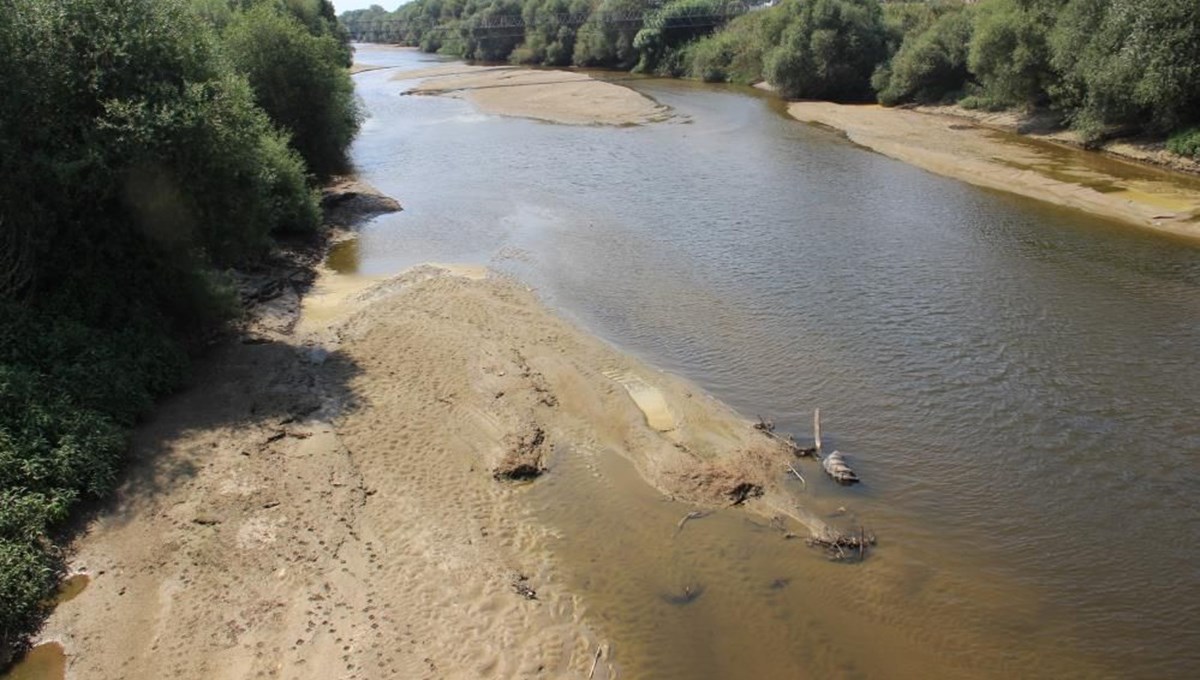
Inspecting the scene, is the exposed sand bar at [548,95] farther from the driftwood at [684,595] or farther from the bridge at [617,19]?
the driftwood at [684,595]

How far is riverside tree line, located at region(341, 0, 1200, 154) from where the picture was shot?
35.4 metres

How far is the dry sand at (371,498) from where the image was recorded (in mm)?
10305

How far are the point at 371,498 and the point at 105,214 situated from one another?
8.22m

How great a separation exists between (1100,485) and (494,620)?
10.4 metres

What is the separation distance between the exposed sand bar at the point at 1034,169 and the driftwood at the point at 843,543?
2146 centimetres

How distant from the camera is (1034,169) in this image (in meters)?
35.7

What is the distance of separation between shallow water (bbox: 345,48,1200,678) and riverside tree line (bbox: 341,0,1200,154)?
1030 centimetres

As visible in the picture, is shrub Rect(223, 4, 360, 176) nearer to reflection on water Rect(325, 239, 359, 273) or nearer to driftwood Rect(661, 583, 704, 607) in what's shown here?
reflection on water Rect(325, 239, 359, 273)

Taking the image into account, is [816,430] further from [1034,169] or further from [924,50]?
[924,50]

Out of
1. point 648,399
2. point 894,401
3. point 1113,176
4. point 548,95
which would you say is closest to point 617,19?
point 548,95

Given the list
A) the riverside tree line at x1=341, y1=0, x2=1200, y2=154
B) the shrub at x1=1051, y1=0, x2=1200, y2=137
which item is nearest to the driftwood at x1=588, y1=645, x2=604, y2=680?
the riverside tree line at x1=341, y1=0, x2=1200, y2=154

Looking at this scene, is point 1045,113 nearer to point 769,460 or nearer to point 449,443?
point 769,460

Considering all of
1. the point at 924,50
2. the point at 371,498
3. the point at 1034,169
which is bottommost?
the point at 371,498

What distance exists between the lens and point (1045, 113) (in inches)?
1779
